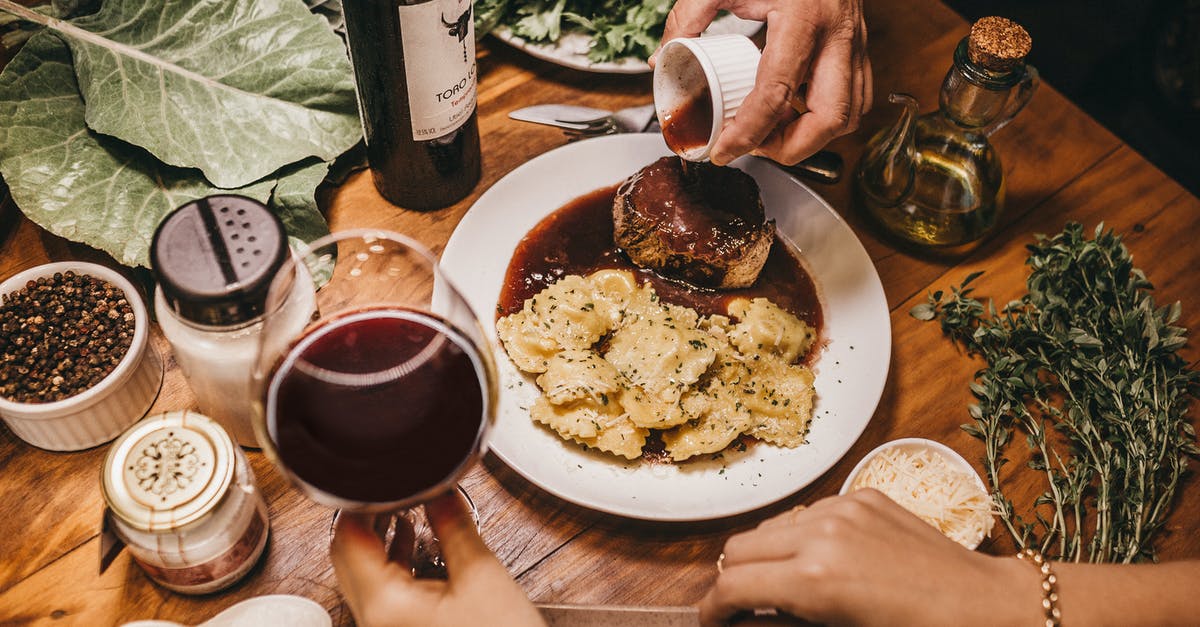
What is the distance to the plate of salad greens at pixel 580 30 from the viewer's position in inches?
94.4

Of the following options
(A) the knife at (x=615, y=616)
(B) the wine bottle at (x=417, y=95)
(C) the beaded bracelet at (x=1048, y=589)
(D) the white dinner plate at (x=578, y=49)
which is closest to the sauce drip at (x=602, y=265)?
(B) the wine bottle at (x=417, y=95)

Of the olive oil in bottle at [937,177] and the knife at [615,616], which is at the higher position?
the olive oil in bottle at [937,177]

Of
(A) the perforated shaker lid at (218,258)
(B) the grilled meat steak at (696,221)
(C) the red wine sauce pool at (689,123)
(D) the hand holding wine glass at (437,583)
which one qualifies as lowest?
(B) the grilled meat steak at (696,221)

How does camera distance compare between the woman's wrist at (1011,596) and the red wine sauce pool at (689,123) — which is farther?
the red wine sauce pool at (689,123)

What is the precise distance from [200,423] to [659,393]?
0.99 metres

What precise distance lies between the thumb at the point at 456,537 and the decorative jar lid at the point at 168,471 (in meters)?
0.39

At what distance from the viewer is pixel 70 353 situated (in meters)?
1.65

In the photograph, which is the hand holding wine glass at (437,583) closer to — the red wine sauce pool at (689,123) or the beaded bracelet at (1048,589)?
the beaded bracelet at (1048,589)

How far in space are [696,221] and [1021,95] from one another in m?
0.87

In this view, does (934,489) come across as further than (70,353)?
Yes

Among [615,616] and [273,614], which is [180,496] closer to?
[273,614]

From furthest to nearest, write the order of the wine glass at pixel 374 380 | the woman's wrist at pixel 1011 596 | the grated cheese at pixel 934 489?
the grated cheese at pixel 934 489 → the woman's wrist at pixel 1011 596 → the wine glass at pixel 374 380

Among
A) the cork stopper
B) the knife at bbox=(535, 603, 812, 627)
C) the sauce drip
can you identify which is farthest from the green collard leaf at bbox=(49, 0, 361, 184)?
the cork stopper

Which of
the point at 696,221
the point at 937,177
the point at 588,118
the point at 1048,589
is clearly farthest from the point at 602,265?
the point at 1048,589
